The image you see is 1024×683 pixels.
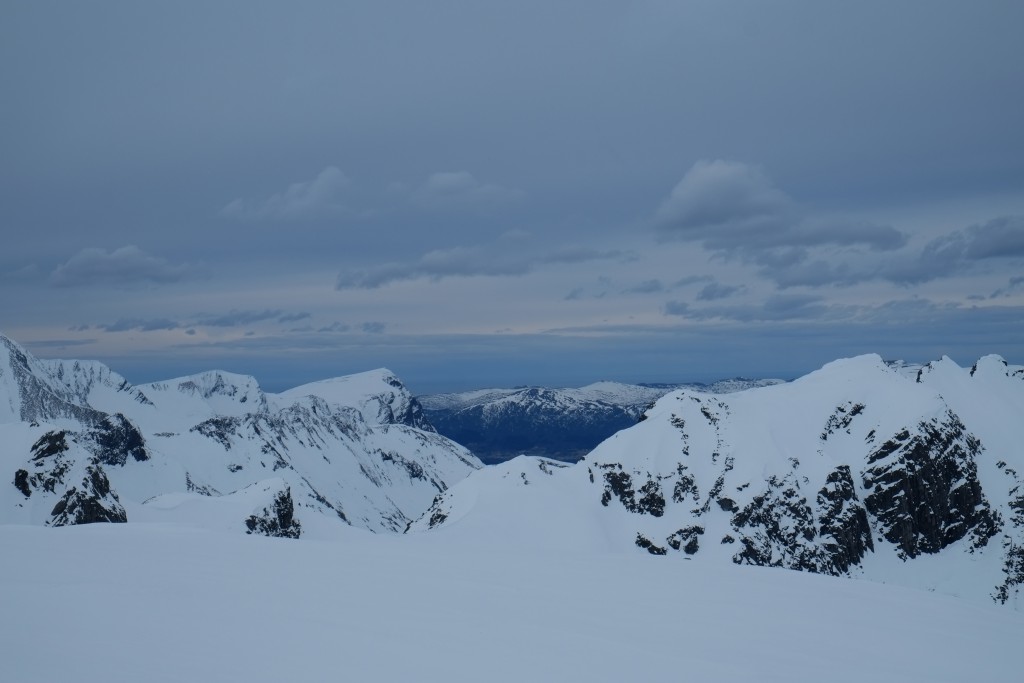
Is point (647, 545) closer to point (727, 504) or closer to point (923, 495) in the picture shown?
point (727, 504)

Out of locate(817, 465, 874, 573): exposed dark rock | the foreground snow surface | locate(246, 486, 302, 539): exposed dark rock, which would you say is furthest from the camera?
locate(817, 465, 874, 573): exposed dark rock

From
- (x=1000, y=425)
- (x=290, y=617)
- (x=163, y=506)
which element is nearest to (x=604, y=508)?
(x=163, y=506)

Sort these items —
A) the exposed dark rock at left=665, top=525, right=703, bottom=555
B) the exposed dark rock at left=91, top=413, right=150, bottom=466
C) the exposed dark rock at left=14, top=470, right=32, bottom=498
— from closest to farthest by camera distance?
the exposed dark rock at left=14, top=470, right=32, bottom=498 < the exposed dark rock at left=665, top=525, right=703, bottom=555 < the exposed dark rock at left=91, top=413, right=150, bottom=466

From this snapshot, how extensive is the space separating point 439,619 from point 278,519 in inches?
3365

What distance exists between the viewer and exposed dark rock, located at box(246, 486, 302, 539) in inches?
3403

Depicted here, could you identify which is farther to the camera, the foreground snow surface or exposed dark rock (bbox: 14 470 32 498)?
exposed dark rock (bbox: 14 470 32 498)

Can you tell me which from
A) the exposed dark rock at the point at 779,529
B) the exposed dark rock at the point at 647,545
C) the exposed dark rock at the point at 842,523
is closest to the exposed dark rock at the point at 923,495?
the exposed dark rock at the point at 842,523

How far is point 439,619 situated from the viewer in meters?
12.6

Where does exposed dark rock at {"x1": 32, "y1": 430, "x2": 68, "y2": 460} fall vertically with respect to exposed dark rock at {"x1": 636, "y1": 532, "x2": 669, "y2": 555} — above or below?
above

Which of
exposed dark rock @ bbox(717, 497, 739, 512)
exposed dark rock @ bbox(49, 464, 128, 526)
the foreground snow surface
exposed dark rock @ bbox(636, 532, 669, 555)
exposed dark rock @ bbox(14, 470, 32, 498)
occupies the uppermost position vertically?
the foreground snow surface

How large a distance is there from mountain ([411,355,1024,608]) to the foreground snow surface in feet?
263

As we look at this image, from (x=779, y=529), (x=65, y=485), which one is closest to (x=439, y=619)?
(x=65, y=485)

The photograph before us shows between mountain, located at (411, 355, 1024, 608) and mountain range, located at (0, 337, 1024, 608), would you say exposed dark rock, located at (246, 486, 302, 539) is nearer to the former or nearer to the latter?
mountain range, located at (0, 337, 1024, 608)

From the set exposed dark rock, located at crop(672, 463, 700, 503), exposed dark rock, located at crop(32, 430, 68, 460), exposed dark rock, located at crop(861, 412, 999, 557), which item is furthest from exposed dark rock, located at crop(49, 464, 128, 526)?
exposed dark rock, located at crop(861, 412, 999, 557)
